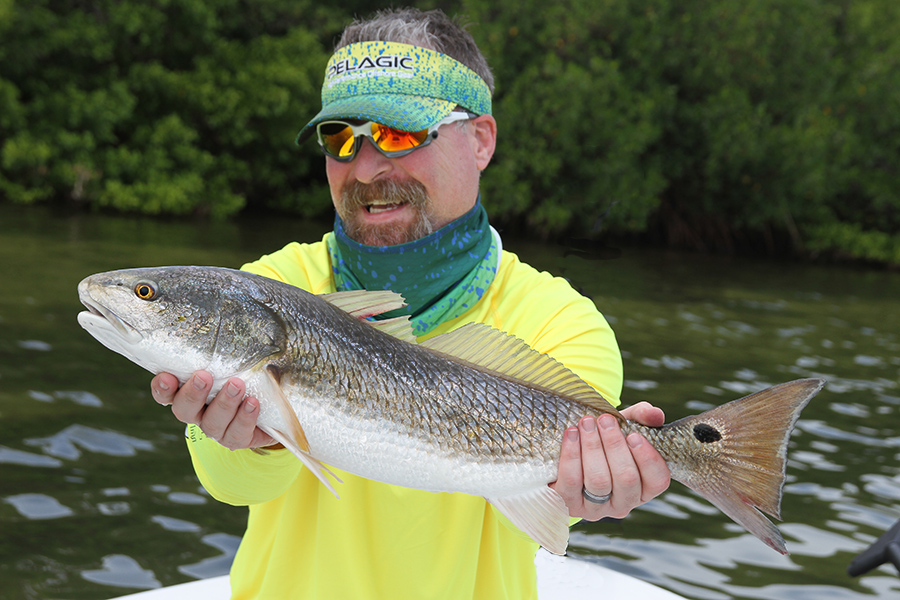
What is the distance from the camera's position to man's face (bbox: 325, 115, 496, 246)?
2354 mm

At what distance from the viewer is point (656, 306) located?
41.2ft

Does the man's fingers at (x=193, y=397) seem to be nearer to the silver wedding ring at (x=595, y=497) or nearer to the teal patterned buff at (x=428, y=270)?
the teal patterned buff at (x=428, y=270)

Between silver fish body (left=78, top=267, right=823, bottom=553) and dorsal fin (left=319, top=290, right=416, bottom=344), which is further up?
dorsal fin (left=319, top=290, right=416, bottom=344)

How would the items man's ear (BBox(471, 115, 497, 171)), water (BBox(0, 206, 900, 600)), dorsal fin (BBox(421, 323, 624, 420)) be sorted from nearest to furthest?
dorsal fin (BBox(421, 323, 624, 420)) < man's ear (BBox(471, 115, 497, 171)) < water (BBox(0, 206, 900, 600))

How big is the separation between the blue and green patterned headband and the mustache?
0.54ft

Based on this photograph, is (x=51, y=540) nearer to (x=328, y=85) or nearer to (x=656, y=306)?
(x=328, y=85)

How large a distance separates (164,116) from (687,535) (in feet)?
60.8

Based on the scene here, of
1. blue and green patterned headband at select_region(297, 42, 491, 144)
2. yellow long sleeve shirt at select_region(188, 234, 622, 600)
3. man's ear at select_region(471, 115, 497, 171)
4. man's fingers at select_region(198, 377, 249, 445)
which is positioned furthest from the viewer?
man's ear at select_region(471, 115, 497, 171)

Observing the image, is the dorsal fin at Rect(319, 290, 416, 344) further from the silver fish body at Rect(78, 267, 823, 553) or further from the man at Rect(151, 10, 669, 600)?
the man at Rect(151, 10, 669, 600)

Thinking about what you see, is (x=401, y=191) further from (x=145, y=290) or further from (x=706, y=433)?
(x=706, y=433)

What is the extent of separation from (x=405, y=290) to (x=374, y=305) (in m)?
0.41

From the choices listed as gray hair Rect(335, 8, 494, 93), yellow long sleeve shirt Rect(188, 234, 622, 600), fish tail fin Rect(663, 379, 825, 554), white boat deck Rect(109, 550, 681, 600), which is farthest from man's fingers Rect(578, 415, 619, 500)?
white boat deck Rect(109, 550, 681, 600)

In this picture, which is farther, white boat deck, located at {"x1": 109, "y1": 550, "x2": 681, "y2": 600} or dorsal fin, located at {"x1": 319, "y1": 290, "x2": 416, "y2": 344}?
white boat deck, located at {"x1": 109, "y1": 550, "x2": 681, "y2": 600}

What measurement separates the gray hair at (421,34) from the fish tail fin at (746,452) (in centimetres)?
134
